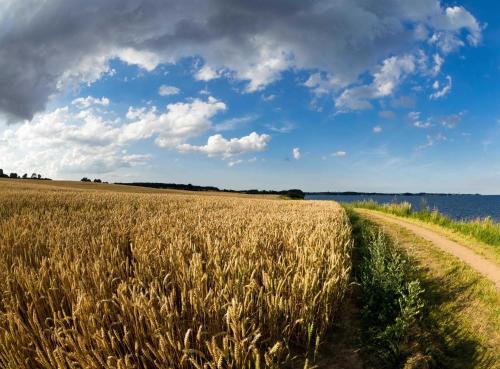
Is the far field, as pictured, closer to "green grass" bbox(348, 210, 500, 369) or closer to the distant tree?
"green grass" bbox(348, 210, 500, 369)

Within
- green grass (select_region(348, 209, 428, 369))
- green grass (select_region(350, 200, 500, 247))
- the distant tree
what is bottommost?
green grass (select_region(348, 209, 428, 369))

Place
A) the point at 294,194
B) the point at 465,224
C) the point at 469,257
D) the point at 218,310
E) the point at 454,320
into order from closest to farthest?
the point at 218,310 → the point at 454,320 → the point at 469,257 → the point at 465,224 → the point at 294,194

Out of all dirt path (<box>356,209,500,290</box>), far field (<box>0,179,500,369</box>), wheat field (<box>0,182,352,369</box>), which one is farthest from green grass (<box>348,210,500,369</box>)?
wheat field (<box>0,182,352,369</box>)

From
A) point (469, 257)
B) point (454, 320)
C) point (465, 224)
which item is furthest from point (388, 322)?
point (465, 224)

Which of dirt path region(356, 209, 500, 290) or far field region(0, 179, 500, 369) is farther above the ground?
far field region(0, 179, 500, 369)

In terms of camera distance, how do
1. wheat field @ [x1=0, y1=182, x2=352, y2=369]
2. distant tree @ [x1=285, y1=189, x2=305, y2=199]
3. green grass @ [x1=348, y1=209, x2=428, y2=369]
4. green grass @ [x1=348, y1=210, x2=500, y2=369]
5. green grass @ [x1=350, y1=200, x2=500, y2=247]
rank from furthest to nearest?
distant tree @ [x1=285, y1=189, x2=305, y2=199] → green grass @ [x1=350, y1=200, x2=500, y2=247] → green grass @ [x1=348, y1=210, x2=500, y2=369] → green grass @ [x1=348, y1=209, x2=428, y2=369] → wheat field @ [x1=0, y1=182, x2=352, y2=369]

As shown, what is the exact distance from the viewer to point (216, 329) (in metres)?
3.37

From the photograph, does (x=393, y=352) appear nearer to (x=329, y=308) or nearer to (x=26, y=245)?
(x=329, y=308)

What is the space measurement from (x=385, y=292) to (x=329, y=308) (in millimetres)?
1983

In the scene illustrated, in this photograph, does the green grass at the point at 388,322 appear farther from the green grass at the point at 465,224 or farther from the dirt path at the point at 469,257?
the green grass at the point at 465,224

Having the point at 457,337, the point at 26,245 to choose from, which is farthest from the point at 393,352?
the point at 26,245

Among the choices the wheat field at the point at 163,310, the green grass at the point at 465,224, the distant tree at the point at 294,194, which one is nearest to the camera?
the wheat field at the point at 163,310

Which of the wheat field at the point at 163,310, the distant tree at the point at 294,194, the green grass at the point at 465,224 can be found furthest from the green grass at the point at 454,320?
the distant tree at the point at 294,194

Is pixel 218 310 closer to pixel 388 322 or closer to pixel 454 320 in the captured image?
pixel 388 322
